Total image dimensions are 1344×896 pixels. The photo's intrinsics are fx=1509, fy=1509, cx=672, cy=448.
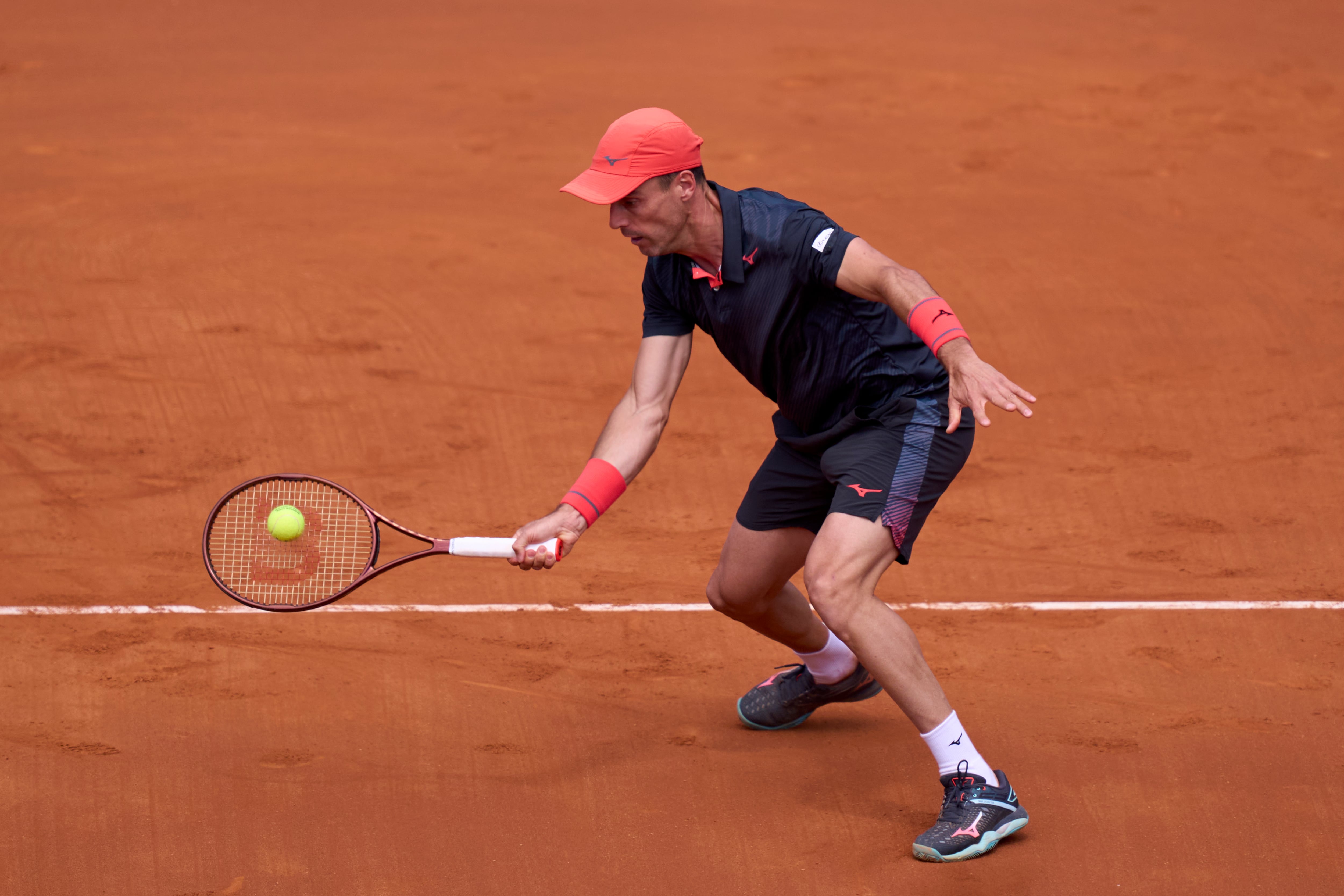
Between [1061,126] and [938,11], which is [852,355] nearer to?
[1061,126]

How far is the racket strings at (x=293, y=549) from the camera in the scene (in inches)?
188

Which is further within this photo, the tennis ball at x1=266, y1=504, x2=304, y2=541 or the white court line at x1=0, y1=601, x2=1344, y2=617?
the white court line at x1=0, y1=601, x2=1344, y2=617

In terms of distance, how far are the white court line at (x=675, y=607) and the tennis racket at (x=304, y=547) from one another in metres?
0.21

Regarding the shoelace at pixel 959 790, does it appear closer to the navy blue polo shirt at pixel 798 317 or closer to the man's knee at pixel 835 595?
the man's knee at pixel 835 595

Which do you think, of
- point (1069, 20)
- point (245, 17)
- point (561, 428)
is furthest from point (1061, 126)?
point (245, 17)

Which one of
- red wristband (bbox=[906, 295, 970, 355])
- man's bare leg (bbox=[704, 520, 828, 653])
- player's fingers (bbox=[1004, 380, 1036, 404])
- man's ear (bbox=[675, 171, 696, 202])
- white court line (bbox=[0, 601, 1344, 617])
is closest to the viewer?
player's fingers (bbox=[1004, 380, 1036, 404])

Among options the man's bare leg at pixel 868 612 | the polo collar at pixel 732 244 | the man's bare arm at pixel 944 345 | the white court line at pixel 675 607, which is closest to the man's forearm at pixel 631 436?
the man's bare arm at pixel 944 345

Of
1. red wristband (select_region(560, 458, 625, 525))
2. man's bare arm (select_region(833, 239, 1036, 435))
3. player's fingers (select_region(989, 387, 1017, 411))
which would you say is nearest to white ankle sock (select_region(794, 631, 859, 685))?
red wristband (select_region(560, 458, 625, 525))

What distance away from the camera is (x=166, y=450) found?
6.89 meters

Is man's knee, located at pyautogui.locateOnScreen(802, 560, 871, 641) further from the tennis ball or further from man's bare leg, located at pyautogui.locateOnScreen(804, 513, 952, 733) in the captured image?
the tennis ball

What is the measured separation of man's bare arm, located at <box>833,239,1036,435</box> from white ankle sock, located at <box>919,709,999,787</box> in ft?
2.74

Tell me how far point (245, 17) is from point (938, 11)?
228 inches

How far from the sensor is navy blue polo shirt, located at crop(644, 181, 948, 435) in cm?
396

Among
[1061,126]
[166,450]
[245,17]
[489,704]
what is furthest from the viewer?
[245,17]
